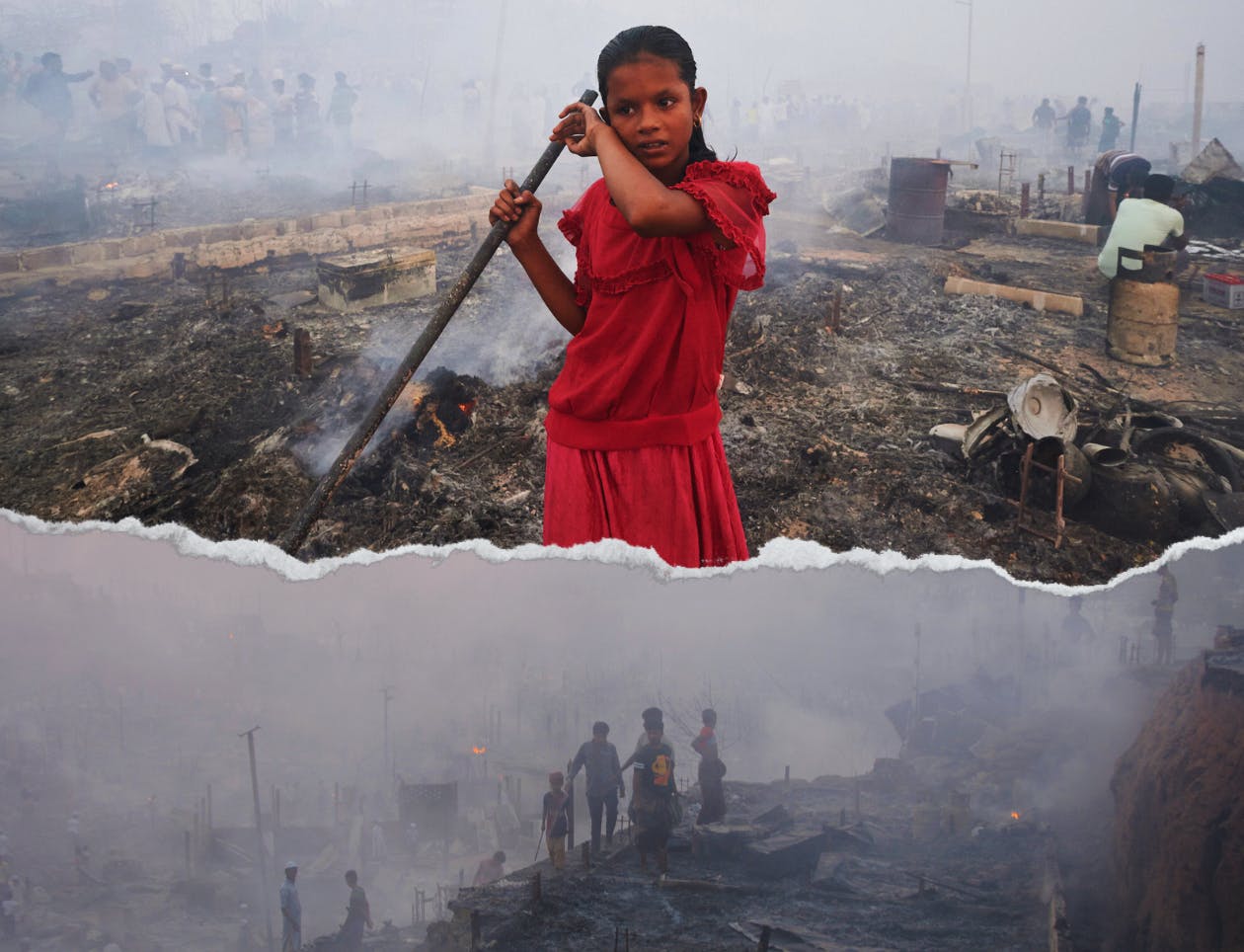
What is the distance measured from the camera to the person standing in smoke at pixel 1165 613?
6.54ft

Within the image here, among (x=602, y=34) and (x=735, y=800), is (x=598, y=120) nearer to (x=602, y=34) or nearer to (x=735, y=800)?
(x=735, y=800)

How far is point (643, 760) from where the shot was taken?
1.83 m

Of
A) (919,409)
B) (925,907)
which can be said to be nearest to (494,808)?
(925,907)

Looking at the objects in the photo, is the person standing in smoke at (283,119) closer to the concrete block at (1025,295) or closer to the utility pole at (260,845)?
the concrete block at (1025,295)

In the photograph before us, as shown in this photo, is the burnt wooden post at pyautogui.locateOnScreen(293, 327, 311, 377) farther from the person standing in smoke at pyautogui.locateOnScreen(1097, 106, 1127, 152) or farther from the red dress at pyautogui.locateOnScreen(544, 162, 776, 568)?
the person standing in smoke at pyautogui.locateOnScreen(1097, 106, 1127, 152)

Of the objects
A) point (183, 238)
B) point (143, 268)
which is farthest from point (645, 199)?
point (183, 238)

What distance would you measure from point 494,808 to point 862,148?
29.5 metres

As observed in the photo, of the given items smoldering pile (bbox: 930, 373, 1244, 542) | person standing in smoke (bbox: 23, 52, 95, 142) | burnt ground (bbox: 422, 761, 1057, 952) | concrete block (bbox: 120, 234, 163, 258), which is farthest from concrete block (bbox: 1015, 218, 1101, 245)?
person standing in smoke (bbox: 23, 52, 95, 142)

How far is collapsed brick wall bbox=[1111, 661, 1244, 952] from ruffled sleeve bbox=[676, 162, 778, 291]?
3.81 feet

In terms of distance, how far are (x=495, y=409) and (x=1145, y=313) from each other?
15.8 feet

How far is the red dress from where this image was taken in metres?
2.06

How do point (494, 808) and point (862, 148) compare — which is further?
point (862, 148)

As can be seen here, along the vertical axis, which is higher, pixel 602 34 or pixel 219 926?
pixel 602 34

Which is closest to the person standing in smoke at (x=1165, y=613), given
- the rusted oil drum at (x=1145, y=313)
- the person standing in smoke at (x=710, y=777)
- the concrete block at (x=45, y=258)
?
the person standing in smoke at (x=710, y=777)
